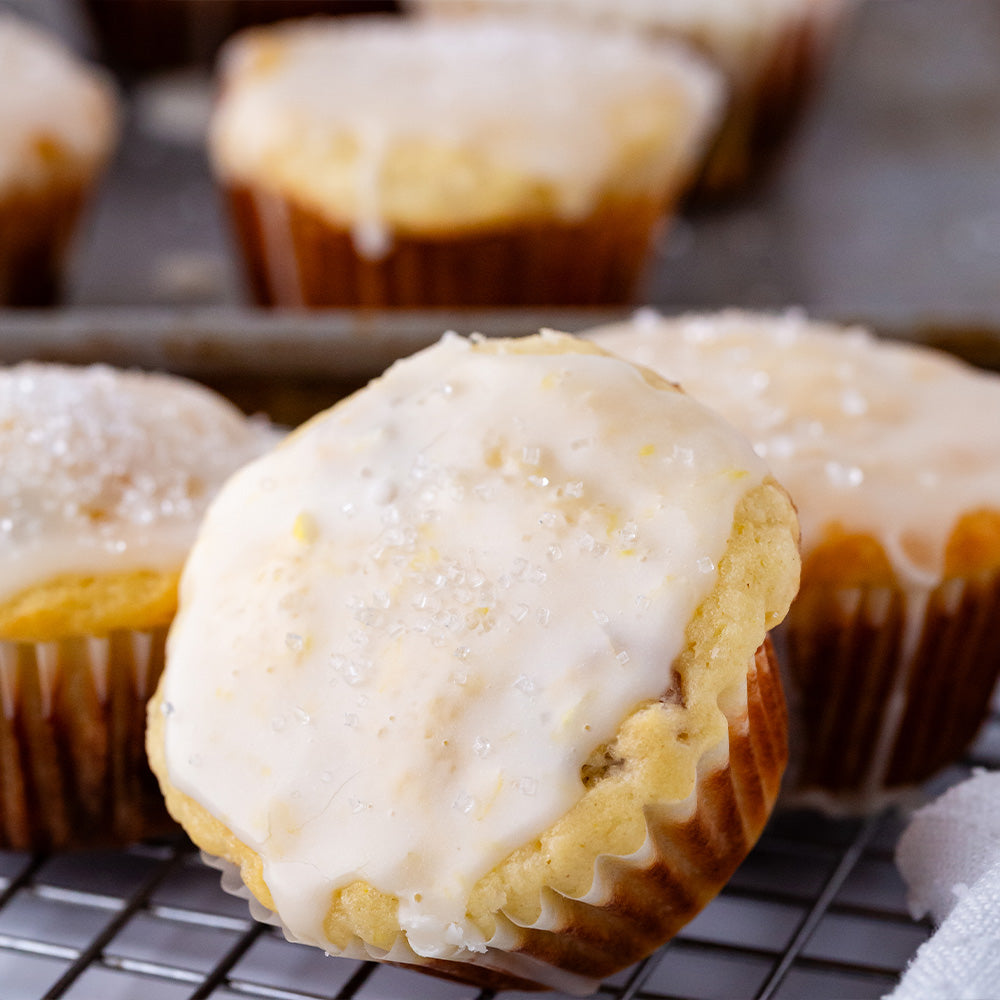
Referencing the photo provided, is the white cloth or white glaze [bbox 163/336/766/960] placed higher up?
white glaze [bbox 163/336/766/960]

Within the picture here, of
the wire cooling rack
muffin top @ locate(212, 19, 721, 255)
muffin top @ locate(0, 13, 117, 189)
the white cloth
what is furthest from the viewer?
muffin top @ locate(0, 13, 117, 189)

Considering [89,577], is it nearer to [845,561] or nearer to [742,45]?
[845,561]

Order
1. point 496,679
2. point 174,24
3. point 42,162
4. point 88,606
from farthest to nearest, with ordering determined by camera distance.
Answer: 1. point 174,24
2. point 42,162
3. point 88,606
4. point 496,679

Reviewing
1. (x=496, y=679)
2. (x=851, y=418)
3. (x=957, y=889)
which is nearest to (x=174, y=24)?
(x=851, y=418)

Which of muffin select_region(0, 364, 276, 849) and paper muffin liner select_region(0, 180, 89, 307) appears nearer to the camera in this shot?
muffin select_region(0, 364, 276, 849)

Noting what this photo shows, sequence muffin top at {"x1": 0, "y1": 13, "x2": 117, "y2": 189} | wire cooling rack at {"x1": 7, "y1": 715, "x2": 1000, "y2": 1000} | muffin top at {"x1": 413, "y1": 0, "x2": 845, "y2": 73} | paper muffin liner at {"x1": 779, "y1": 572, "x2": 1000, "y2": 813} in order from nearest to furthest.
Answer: wire cooling rack at {"x1": 7, "y1": 715, "x2": 1000, "y2": 1000}, paper muffin liner at {"x1": 779, "y1": 572, "x2": 1000, "y2": 813}, muffin top at {"x1": 0, "y1": 13, "x2": 117, "y2": 189}, muffin top at {"x1": 413, "y1": 0, "x2": 845, "y2": 73}

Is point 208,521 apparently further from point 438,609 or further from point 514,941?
point 514,941

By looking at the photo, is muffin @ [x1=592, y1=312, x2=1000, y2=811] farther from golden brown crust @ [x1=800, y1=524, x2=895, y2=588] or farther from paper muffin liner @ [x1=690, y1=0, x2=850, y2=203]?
paper muffin liner @ [x1=690, y1=0, x2=850, y2=203]

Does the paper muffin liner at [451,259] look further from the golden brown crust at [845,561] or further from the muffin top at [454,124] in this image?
the golden brown crust at [845,561]

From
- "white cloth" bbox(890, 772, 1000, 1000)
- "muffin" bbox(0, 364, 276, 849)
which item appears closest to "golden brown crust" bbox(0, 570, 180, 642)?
"muffin" bbox(0, 364, 276, 849)
